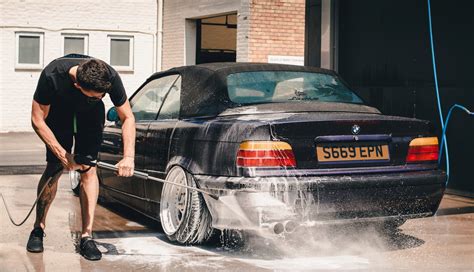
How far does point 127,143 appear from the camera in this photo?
5.79 meters

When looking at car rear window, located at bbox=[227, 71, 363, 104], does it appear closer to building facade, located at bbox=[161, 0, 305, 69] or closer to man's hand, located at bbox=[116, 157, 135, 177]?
man's hand, located at bbox=[116, 157, 135, 177]

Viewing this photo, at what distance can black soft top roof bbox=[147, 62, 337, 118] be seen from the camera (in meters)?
6.35

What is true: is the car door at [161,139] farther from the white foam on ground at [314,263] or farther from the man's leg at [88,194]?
the white foam on ground at [314,263]

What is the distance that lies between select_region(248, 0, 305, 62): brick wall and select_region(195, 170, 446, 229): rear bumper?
9.56 m

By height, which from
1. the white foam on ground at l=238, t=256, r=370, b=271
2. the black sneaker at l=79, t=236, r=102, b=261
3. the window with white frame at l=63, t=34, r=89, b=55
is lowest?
the white foam on ground at l=238, t=256, r=370, b=271

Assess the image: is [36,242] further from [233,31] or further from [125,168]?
[233,31]

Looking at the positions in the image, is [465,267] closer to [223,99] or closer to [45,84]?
[223,99]

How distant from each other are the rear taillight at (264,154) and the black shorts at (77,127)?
120 centimetres

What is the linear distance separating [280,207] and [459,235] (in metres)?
2.30

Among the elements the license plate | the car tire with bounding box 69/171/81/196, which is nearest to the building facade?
the car tire with bounding box 69/171/81/196

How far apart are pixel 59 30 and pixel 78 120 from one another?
683 inches

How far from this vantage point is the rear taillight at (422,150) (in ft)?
20.0

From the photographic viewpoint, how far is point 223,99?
6320 mm

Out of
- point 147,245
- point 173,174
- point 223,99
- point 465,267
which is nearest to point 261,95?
point 223,99
